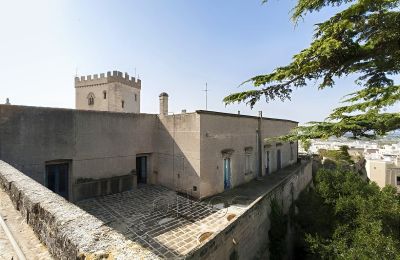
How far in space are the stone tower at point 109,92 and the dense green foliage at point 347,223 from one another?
866 inches

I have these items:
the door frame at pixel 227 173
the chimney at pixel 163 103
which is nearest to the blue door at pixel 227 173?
the door frame at pixel 227 173

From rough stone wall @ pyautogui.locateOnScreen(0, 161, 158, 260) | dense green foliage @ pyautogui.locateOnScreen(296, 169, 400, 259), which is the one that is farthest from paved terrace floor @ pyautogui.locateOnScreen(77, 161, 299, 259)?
rough stone wall @ pyautogui.locateOnScreen(0, 161, 158, 260)

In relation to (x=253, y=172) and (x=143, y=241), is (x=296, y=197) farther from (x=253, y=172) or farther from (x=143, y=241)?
(x=143, y=241)

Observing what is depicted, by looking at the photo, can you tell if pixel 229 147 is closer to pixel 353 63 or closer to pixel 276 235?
pixel 276 235

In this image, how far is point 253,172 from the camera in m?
17.6

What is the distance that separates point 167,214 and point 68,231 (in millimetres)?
8219

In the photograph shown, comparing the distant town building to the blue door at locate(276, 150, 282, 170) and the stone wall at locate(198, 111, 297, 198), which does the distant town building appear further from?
the stone wall at locate(198, 111, 297, 198)

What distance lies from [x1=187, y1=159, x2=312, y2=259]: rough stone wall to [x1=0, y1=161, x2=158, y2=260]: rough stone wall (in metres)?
3.27

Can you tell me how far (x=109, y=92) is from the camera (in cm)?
2772

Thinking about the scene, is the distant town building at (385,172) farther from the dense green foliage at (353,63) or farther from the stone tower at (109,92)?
the dense green foliage at (353,63)

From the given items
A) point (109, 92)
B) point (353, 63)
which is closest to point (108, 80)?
point (109, 92)

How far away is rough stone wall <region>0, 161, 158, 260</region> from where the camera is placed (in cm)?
267

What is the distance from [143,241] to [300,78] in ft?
23.7

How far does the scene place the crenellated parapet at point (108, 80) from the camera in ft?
90.5
